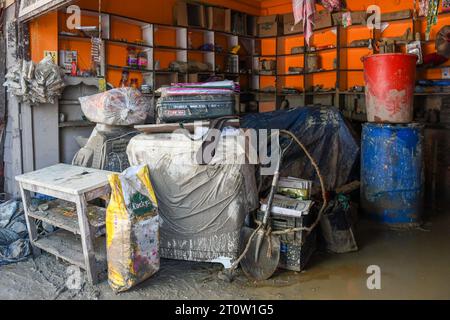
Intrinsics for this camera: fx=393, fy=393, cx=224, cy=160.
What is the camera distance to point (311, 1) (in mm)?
3098

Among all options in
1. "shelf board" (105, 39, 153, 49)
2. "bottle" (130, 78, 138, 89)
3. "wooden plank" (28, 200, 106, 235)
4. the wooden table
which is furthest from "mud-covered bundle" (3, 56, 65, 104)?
"bottle" (130, 78, 138, 89)

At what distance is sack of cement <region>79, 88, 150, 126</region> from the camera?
3.47 meters

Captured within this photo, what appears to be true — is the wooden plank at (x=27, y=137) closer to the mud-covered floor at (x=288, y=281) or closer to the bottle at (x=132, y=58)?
the mud-covered floor at (x=288, y=281)

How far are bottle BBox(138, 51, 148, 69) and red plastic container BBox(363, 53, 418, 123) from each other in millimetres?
3021

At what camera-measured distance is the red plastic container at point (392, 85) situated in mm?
3949

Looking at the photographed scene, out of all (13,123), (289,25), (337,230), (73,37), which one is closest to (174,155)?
(337,230)

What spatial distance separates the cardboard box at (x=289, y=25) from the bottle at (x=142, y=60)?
2783 millimetres

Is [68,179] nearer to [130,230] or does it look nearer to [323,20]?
[130,230]

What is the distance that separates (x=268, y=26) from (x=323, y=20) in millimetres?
1191

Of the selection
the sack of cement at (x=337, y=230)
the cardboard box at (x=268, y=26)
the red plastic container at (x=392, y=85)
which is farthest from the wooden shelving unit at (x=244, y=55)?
the sack of cement at (x=337, y=230)

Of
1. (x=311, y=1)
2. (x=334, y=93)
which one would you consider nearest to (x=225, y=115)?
(x=311, y=1)

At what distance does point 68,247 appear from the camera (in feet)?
9.92

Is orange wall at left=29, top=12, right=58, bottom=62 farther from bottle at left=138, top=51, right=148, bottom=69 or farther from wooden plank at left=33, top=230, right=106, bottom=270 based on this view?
wooden plank at left=33, top=230, right=106, bottom=270

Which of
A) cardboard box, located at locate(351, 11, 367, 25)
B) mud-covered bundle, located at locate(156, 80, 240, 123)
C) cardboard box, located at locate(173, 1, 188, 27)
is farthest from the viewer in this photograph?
cardboard box, located at locate(351, 11, 367, 25)
